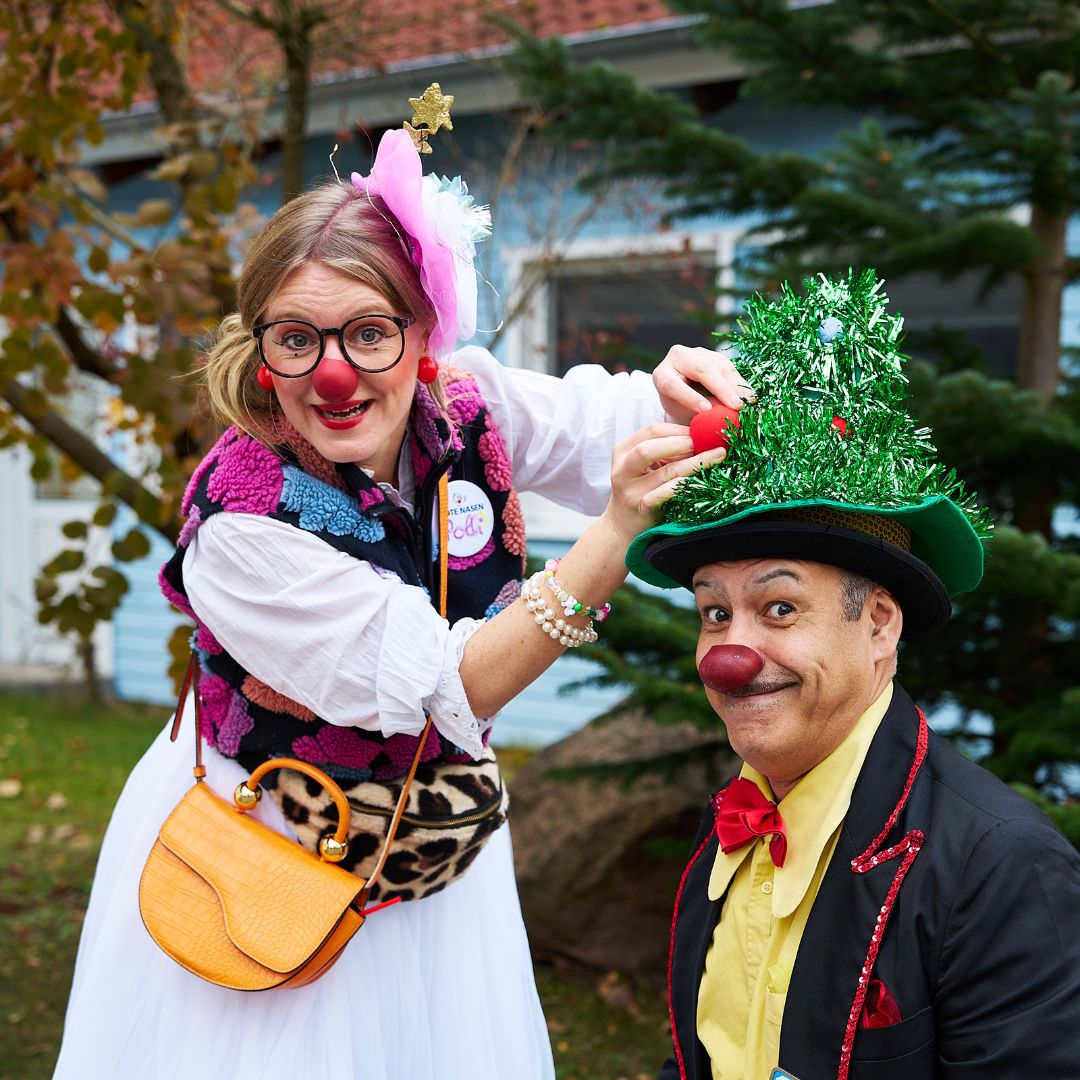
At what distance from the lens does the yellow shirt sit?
5.14 feet

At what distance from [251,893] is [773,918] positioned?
0.84 metres

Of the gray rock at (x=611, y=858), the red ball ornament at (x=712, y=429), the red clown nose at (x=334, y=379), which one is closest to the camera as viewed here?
the red ball ornament at (x=712, y=429)

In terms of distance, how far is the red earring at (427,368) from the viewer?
80.0 inches

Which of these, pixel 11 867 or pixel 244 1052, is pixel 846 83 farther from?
pixel 11 867

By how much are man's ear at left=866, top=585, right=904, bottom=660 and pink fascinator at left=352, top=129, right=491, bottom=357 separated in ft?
2.65

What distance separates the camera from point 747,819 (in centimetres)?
164

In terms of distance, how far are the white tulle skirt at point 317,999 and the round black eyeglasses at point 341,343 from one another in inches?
28.8

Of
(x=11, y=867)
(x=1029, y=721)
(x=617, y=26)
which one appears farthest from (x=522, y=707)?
(x=1029, y=721)

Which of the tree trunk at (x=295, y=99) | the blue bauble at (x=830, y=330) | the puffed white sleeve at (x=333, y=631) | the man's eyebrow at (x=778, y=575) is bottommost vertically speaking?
the puffed white sleeve at (x=333, y=631)

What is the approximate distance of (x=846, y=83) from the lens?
371cm

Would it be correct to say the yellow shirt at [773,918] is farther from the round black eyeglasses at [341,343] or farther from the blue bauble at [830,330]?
the round black eyeglasses at [341,343]

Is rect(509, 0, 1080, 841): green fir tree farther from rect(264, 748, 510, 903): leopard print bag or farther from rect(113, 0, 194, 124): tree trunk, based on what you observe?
rect(264, 748, 510, 903): leopard print bag

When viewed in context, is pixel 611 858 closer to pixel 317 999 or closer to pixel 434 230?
pixel 317 999

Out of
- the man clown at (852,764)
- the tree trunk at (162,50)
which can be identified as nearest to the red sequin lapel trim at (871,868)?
the man clown at (852,764)
